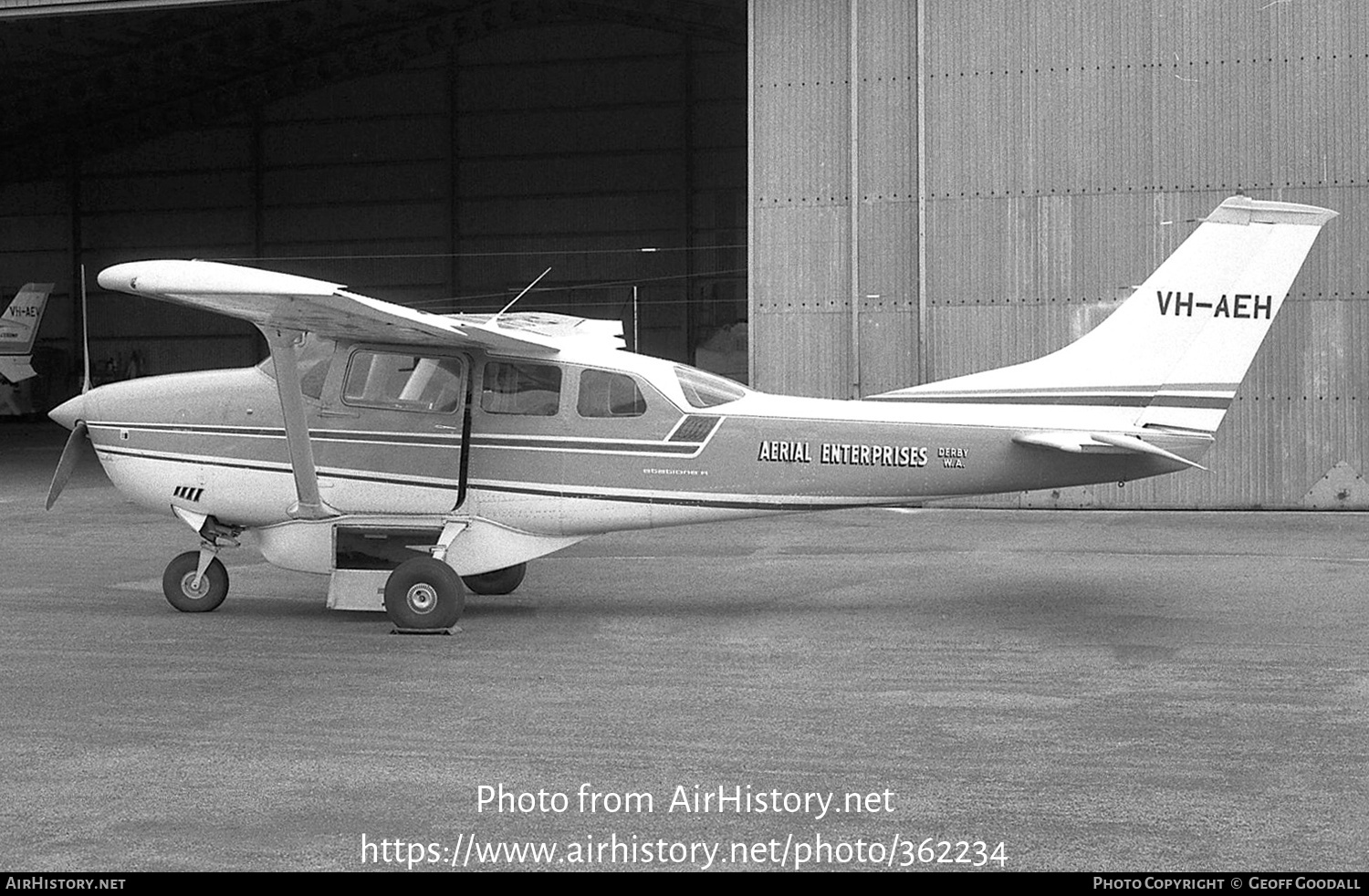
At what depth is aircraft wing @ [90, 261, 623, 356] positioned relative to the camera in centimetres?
909

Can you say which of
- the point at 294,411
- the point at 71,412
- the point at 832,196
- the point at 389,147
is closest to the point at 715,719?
the point at 294,411

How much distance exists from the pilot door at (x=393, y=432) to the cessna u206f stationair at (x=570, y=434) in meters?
0.01

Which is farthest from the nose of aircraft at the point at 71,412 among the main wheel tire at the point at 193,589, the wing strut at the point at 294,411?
the wing strut at the point at 294,411

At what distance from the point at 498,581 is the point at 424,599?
1.80m

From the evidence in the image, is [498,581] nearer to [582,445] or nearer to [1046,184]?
[582,445]

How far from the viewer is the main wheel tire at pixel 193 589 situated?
36.7ft

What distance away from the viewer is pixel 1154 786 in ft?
20.6

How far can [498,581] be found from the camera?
1202 centimetres

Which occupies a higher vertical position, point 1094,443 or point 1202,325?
point 1202,325

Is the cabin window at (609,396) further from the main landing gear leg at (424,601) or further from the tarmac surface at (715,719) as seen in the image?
the main landing gear leg at (424,601)

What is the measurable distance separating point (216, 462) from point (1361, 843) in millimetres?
8267

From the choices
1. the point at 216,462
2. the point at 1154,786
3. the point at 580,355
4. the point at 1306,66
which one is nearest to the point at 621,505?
the point at 580,355

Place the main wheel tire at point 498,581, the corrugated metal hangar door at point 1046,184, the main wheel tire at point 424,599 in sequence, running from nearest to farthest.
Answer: the main wheel tire at point 424,599 → the main wheel tire at point 498,581 → the corrugated metal hangar door at point 1046,184

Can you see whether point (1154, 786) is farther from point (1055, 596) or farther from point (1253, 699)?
point (1055, 596)
